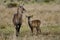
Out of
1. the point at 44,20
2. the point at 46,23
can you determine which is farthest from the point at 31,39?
the point at 44,20

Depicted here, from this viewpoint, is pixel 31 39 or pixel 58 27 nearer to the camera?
pixel 31 39

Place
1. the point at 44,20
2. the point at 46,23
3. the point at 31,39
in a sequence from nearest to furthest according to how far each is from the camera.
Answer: the point at 31,39 → the point at 46,23 → the point at 44,20

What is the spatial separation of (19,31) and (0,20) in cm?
399

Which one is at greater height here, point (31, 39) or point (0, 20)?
point (31, 39)

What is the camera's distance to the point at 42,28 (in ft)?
53.5

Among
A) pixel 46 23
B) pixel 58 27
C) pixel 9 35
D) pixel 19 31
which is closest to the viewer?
pixel 9 35

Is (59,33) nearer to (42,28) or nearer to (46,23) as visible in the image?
(42,28)

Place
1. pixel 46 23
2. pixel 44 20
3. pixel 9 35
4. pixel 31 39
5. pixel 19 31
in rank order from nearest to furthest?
pixel 31 39
pixel 9 35
pixel 19 31
pixel 46 23
pixel 44 20

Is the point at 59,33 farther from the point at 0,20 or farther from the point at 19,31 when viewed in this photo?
the point at 0,20

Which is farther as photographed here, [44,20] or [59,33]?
[44,20]

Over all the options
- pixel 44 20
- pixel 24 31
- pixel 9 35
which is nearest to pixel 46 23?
pixel 44 20

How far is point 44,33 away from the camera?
15.0 meters

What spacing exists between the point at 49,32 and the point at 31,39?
2.14 m

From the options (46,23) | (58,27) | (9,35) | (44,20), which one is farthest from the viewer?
(44,20)
